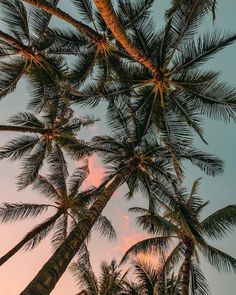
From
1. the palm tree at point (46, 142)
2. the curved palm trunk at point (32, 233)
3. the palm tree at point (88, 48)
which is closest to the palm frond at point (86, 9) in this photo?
the palm tree at point (88, 48)

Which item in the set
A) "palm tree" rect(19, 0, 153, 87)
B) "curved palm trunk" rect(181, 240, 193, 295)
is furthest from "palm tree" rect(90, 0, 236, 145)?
"curved palm trunk" rect(181, 240, 193, 295)

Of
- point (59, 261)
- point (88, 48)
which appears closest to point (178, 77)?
point (88, 48)

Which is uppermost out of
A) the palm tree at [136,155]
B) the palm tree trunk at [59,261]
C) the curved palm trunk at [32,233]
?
the palm tree at [136,155]

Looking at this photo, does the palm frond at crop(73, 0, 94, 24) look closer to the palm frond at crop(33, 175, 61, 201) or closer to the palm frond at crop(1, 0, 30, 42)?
the palm frond at crop(1, 0, 30, 42)

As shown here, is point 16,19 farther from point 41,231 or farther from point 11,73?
point 41,231

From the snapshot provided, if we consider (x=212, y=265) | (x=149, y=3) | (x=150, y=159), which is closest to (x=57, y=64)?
(x=149, y=3)

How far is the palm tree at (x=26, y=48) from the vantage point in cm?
1134

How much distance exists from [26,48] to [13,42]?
79cm

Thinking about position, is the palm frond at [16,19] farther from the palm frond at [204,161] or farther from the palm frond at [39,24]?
the palm frond at [204,161]

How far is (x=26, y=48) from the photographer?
1119 cm

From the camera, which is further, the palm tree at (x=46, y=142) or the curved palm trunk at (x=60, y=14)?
the palm tree at (x=46, y=142)

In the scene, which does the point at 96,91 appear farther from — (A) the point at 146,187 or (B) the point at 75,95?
(A) the point at 146,187

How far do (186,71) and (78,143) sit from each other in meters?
5.01

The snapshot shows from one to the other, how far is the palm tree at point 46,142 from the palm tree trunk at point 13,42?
3008 millimetres
